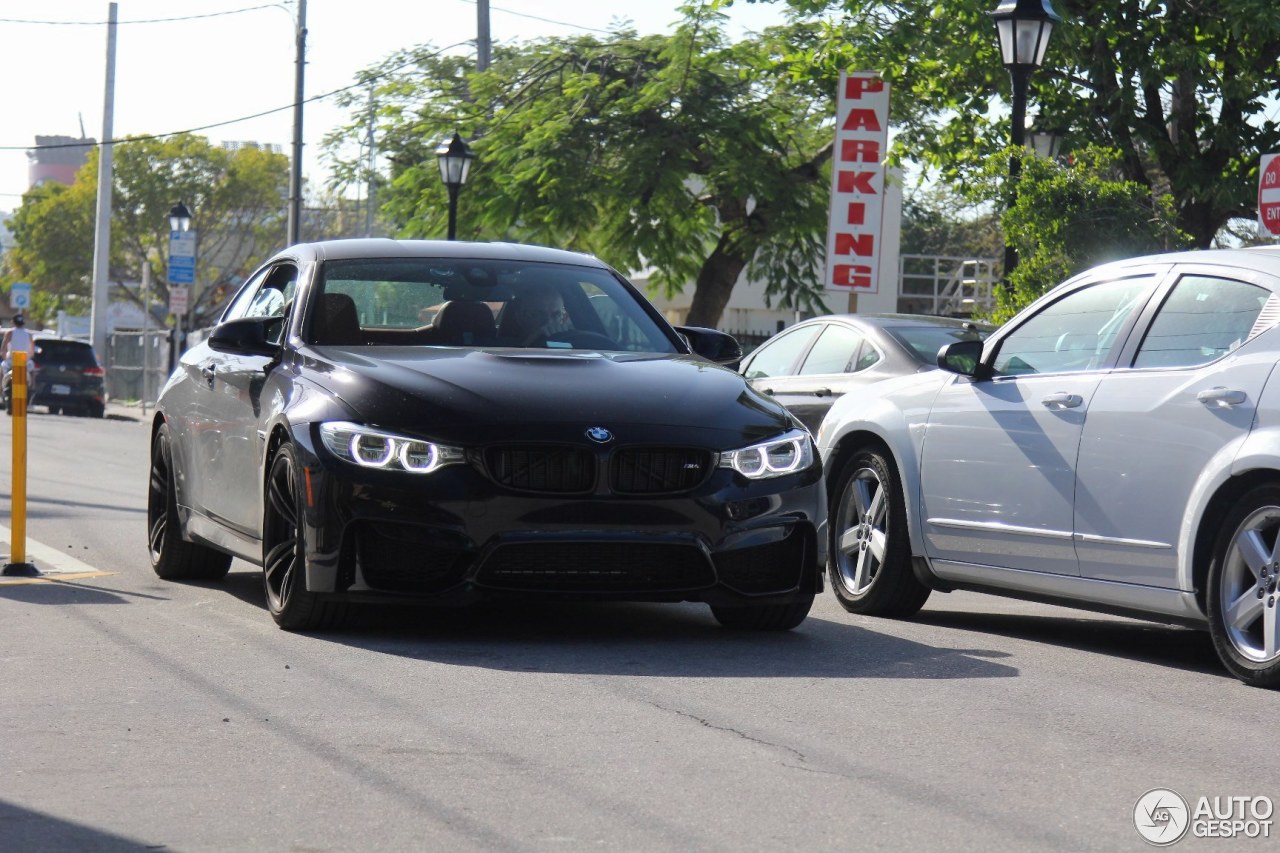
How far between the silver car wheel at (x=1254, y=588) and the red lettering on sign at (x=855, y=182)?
40.6 ft

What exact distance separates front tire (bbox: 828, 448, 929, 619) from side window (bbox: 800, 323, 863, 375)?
9.11 ft

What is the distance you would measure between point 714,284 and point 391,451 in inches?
976

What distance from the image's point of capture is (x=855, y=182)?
18906 mm

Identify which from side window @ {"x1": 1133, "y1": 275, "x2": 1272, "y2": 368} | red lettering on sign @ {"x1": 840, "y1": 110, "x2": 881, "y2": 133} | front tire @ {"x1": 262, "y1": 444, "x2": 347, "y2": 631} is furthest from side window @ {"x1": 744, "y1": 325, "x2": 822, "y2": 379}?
red lettering on sign @ {"x1": 840, "y1": 110, "x2": 881, "y2": 133}

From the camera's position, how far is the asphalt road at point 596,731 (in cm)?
452

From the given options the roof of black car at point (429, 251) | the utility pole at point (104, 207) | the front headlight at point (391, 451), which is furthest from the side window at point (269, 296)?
the utility pole at point (104, 207)

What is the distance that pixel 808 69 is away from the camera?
24844 millimetres

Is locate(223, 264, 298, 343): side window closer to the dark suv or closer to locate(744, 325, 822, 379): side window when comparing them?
locate(744, 325, 822, 379): side window

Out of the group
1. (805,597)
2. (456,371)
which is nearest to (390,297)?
(456,371)

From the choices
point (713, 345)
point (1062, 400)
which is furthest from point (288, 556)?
point (1062, 400)

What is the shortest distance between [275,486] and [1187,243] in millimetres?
12042

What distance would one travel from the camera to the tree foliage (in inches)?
3012

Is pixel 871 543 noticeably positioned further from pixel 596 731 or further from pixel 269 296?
pixel 596 731

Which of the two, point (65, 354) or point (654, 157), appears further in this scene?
point (65, 354)
